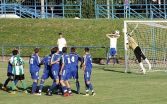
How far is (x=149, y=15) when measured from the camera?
4806 cm

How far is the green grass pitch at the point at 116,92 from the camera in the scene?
19.8 meters

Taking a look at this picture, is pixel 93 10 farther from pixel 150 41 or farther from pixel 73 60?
pixel 73 60

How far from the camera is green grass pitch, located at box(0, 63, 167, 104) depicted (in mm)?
19812

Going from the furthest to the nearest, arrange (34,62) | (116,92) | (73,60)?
1. (116,92)
2. (34,62)
3. (73,60)

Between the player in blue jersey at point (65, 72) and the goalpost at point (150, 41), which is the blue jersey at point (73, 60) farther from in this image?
the goalpost at point (150, 41)

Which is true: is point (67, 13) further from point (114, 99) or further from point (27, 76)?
point (114, 99)

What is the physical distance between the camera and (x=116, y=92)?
72.6ft

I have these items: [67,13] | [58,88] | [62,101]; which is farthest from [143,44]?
[67,13]

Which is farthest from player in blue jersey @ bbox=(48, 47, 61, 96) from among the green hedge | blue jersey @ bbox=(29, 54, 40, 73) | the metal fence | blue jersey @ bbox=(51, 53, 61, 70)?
the metal fence

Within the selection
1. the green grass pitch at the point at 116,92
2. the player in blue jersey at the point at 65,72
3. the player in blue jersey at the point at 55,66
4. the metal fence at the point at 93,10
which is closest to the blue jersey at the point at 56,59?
the player in blue jersey at the point at 55,66

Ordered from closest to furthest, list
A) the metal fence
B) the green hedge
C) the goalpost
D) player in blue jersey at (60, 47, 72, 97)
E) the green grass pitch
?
the green grass pitch, player in blue jersey at (60, 47, 72, 97), the goalpost, the green hedge, the metal fence

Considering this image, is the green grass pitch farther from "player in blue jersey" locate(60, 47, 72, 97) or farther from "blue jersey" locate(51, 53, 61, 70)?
"blue jersey" locate(51, 53, 61, 70)

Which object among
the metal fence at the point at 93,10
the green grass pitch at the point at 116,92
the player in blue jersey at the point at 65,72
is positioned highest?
the metal fence at the point at 93,10

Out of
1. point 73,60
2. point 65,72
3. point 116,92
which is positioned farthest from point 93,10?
point 65,72
